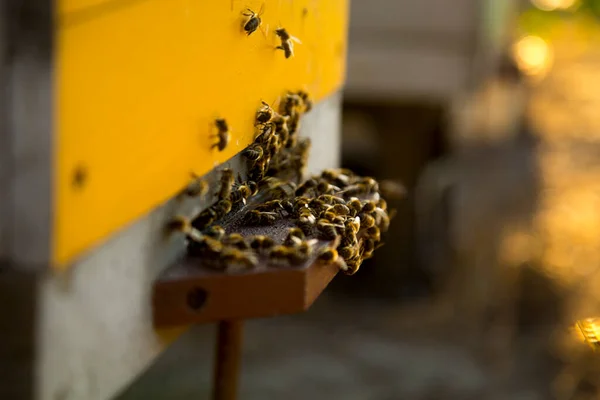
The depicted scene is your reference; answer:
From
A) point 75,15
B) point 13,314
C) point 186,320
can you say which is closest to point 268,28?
point 186,320

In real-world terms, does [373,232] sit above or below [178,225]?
below

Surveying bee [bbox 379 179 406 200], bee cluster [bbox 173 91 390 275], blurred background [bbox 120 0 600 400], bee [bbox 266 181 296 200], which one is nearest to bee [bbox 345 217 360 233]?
bee cluster [bbox 173 91 390 275]

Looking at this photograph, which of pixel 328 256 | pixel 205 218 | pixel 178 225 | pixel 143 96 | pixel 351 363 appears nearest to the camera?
pixel 143 96

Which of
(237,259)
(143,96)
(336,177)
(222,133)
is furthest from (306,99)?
(143,96)

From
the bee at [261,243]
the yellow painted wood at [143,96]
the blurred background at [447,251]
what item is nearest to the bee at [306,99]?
the yellow painted wood at [143,96]

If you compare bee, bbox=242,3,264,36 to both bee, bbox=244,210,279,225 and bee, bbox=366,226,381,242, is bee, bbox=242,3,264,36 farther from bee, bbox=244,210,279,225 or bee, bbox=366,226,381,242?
bee, bbox=366,226,381,242

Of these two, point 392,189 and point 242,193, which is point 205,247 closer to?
point 242,193

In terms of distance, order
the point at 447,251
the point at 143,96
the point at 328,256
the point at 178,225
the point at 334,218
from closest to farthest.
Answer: the point at 143,96 < the point at 178,225 < the point at 328,256 < the point at 334,218 < the point at 447,251

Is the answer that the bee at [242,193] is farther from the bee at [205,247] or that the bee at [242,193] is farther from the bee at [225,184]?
the bee at [205,247]
